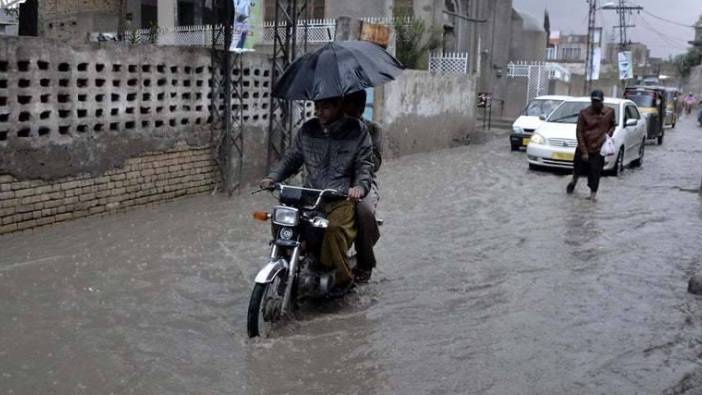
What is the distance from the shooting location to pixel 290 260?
4664mm

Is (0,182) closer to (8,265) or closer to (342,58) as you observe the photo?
(8,265)

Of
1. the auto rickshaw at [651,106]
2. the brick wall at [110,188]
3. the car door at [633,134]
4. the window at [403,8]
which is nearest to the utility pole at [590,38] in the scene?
the auto rickshaw at [651,106]

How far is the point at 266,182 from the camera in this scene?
4992 mm

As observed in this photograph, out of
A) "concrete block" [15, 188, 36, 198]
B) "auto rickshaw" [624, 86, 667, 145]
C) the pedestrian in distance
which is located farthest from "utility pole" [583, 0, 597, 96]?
"concrete block" [15, 188, 36, 198]

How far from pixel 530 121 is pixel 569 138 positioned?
5028 mm

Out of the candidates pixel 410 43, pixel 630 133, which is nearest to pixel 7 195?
pixel 630 133

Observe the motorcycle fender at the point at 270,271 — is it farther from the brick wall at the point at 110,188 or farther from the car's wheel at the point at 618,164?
the car's wheel at the point at 618,164

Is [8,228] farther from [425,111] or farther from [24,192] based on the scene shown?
[425,111]

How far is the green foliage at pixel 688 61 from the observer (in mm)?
59291

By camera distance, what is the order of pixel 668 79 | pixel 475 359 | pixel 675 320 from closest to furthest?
pixel 475 359 → pixel 675 320 → pixel 668 79

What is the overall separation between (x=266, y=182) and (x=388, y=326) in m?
1.40

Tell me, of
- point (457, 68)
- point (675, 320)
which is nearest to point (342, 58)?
point (675, 320)

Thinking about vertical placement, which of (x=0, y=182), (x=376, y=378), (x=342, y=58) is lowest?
(x=376, y=378)

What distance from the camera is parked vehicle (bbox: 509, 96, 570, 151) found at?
1786 cm
